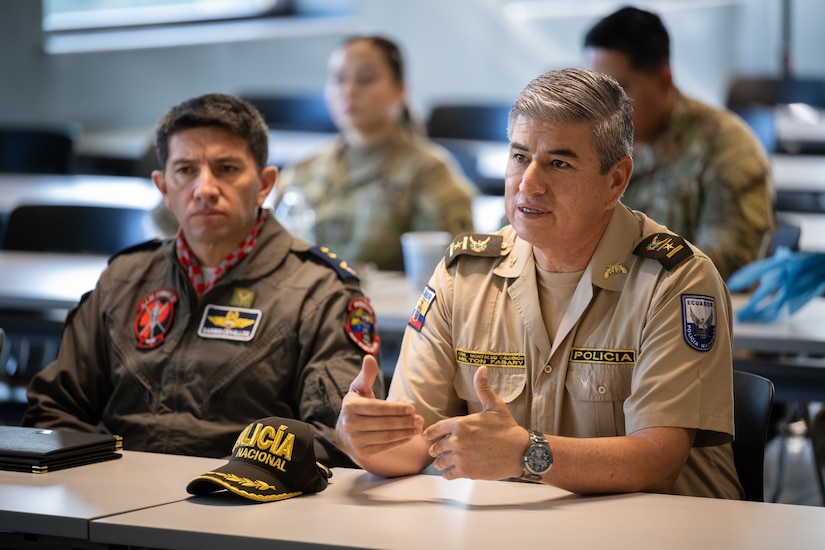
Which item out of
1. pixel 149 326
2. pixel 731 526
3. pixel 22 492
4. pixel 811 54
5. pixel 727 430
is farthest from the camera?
pixel 811 54

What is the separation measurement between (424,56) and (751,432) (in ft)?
17.7

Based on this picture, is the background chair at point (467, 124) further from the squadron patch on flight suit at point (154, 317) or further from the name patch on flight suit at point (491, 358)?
the name patch on flight suit at point (491, 358)

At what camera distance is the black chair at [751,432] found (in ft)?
6.74

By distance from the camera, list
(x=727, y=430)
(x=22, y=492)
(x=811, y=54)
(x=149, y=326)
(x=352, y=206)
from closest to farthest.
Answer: (x=22, y=492), (x=727, y=430), (x=149, y=326), (x=352, y=206), (x=811, y=54)

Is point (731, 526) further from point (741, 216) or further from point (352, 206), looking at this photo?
point (352, 206)

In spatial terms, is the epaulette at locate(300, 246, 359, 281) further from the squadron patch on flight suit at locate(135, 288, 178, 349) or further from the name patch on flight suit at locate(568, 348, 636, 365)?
the name patch on flight suit at locate(568, 348, 636, 365)

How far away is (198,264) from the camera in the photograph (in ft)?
8.36

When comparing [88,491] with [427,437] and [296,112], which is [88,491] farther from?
[296,112]

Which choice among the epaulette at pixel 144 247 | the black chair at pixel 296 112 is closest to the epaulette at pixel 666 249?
the epaulette at pixel 144 247

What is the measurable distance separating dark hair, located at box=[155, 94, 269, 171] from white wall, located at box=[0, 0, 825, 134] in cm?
406

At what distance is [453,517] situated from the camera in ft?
5.57

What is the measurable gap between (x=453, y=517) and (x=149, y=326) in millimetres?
1022

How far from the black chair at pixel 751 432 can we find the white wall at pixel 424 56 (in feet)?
16.1

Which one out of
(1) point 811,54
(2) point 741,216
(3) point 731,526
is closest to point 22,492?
(3) point 731,526
